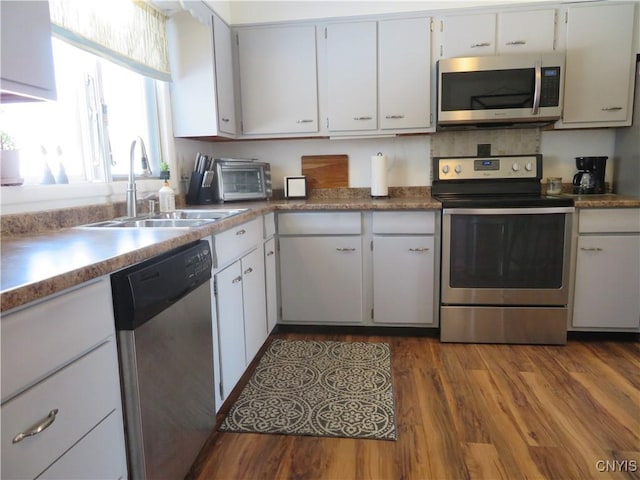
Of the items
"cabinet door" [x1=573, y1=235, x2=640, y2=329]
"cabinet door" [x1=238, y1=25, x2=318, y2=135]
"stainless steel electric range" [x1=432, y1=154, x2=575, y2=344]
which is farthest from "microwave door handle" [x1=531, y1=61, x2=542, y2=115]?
"cabinet door" [x1=238, y1=25, x2=318, y2=135]

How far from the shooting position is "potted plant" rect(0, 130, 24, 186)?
4.89 ft

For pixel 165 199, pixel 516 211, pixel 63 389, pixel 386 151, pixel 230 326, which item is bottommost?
pixel 230 326

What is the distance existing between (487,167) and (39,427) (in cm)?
279

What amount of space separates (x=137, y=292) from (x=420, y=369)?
1723mm

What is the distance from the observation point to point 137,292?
1.14m

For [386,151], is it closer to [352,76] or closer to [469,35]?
[352,76]

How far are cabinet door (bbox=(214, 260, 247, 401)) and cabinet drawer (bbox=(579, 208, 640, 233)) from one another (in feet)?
6.78

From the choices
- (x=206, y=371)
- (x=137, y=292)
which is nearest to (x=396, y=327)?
(x=206, y=371)

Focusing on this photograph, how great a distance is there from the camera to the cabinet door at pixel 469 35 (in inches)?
108

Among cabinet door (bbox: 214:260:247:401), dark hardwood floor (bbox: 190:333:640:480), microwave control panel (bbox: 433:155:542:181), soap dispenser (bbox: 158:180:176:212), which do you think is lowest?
dark hardwood floor (bbox: 190:333:640:480)

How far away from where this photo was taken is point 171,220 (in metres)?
2.02

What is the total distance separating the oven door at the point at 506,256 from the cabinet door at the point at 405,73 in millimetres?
752

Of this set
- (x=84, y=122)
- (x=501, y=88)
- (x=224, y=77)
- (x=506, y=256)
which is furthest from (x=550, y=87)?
(x=84, y=122)

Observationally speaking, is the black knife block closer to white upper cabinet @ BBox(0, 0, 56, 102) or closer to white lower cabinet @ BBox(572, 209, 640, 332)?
white upper cabinet @ BBox(0, 0, 56, 102)
